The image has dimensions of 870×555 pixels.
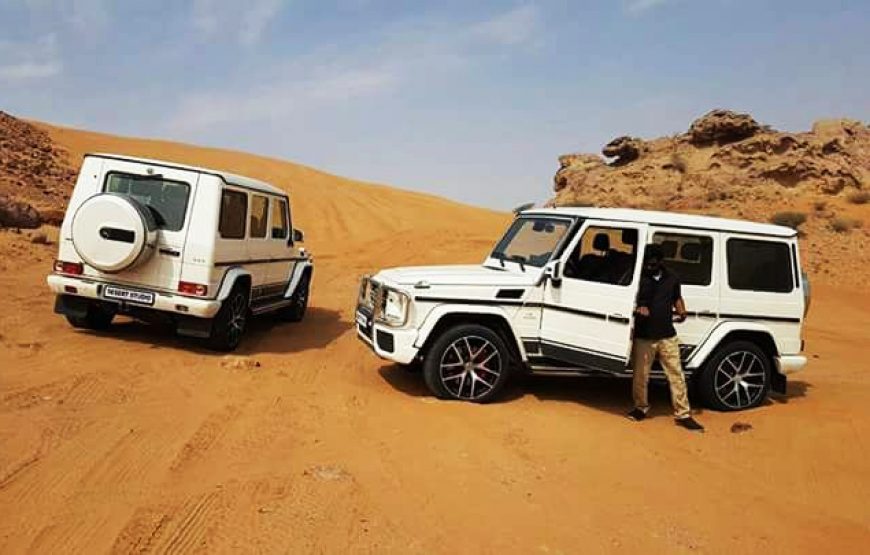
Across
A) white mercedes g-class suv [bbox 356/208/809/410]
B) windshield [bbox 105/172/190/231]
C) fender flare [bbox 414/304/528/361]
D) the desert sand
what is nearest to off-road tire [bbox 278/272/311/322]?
the desert sand

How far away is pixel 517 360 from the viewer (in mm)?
7020

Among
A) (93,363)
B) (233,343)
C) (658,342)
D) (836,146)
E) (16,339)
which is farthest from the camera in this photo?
(836,146)

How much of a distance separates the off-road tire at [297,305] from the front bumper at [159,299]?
3.08 metres

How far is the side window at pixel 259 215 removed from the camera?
9180 millimetres

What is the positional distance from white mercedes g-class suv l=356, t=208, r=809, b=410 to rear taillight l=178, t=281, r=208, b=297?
1768 millimetres

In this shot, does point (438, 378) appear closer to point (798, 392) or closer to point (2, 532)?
point (2, 532)

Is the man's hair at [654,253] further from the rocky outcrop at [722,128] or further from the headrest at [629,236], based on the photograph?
the rocky outcrop at [722,128]

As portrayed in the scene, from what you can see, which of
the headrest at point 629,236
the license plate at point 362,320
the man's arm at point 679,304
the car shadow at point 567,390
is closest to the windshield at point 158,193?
the license plate at point 362,320

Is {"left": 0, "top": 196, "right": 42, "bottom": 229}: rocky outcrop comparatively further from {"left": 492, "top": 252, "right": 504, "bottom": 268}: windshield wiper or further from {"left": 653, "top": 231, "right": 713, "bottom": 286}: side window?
{"left": 653, "top": 231, "right": 713, "bottom": 286}: side window

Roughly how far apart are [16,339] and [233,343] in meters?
→ 2.32

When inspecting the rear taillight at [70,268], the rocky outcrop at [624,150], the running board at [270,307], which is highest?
the rocky outcrop at [624,150]

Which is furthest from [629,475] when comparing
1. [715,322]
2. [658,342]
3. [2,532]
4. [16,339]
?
[16,339]

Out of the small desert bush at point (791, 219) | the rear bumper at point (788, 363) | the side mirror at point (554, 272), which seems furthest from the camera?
the small desert bush at point (791, 219)

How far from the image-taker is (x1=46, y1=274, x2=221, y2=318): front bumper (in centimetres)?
783
